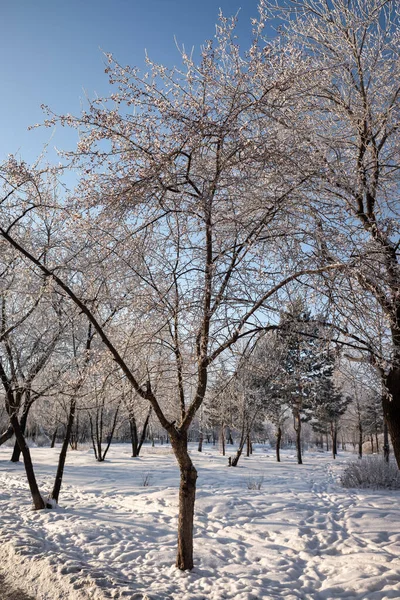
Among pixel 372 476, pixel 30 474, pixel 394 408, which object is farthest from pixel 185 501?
pixel 372 476

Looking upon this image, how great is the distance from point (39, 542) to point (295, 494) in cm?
750

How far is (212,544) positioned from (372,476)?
797 centimetres

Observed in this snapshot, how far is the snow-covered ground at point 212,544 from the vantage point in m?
4.75

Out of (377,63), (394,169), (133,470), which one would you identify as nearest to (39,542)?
(394,169)

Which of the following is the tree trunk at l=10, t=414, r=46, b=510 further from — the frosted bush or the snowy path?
the frosted bush

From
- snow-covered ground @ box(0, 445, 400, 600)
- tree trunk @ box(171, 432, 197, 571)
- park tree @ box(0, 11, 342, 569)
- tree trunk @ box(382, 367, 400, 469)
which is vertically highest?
park tree @ box(0, 11, 342, 569)

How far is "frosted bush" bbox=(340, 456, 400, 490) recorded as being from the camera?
12086 millimetres

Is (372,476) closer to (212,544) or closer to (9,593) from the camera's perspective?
(212,544)

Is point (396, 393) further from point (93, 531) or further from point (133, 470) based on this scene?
point (133, 470)

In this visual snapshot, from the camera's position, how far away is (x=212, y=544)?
679 cm

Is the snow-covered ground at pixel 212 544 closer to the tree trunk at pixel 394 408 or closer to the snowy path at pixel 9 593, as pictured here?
the snowy path at pixel 9 593

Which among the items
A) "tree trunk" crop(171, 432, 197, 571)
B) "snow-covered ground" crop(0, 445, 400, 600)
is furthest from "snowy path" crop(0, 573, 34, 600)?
"tree trunk" crop(171, 432, 197, 571)

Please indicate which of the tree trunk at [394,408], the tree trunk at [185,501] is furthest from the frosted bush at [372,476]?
the tree trunk at [185,501]

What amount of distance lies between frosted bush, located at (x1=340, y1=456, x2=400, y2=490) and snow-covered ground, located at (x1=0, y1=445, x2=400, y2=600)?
96cm
